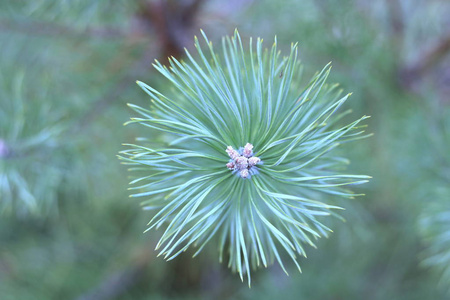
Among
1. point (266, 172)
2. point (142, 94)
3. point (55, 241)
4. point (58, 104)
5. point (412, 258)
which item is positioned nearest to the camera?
point (266, 172)

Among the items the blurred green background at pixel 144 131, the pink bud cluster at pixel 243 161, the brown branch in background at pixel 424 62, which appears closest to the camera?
the pink bud cluster at pixel 243 161

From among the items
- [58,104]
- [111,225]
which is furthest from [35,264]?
[58,104]

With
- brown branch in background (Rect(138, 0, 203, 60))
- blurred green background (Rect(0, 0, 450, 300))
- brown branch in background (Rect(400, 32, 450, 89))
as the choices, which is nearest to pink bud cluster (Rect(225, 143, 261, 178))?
blurred green background (Rect(0, 0, 450, 300))

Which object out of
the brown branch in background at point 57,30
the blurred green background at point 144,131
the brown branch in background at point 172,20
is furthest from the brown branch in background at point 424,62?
the brown branch in background at point 57,30

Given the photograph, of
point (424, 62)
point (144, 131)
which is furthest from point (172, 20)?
point (424, 62)

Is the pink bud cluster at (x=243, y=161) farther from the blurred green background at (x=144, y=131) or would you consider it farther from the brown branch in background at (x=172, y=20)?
the brown branch in background at (x=172, y=20)

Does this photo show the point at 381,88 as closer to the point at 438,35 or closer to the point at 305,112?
the point at 438,35

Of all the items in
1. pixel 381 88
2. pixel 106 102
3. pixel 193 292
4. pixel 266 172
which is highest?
pixel 106 102

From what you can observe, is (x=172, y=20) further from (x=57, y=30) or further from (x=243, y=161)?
(x=243, y=161)
